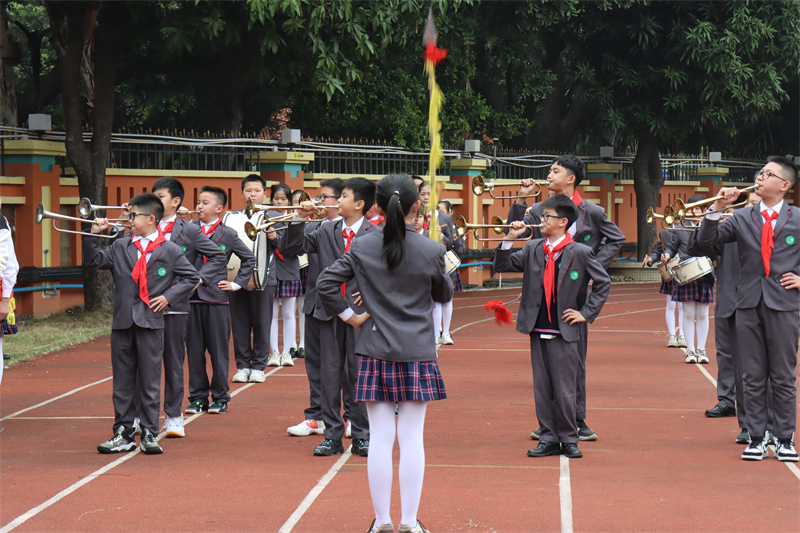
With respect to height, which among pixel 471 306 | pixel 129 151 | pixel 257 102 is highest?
pixel 257 102

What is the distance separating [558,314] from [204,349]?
3108mm

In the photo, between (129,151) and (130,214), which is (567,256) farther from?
(129,151)

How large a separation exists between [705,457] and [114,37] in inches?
430

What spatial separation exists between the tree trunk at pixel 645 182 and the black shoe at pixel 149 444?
750 inches

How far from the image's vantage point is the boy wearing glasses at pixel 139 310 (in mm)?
6340

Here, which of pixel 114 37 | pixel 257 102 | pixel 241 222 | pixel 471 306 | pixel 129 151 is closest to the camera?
pixel 241 222

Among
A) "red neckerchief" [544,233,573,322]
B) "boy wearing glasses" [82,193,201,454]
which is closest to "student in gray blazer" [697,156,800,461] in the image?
"red neckerchief" [544,233,573,322]

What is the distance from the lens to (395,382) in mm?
4551

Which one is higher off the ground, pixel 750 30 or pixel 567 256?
pixel 750 30

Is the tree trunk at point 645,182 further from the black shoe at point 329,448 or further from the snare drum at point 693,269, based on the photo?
the black shoe at point 329,448

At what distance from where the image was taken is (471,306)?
17.2 metres

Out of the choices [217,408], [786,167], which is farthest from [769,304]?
[217,408]

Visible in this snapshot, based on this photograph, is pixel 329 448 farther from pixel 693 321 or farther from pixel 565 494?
pixel 693 321

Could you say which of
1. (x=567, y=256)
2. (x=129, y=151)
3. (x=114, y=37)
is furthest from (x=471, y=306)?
(x=567, y=256)
